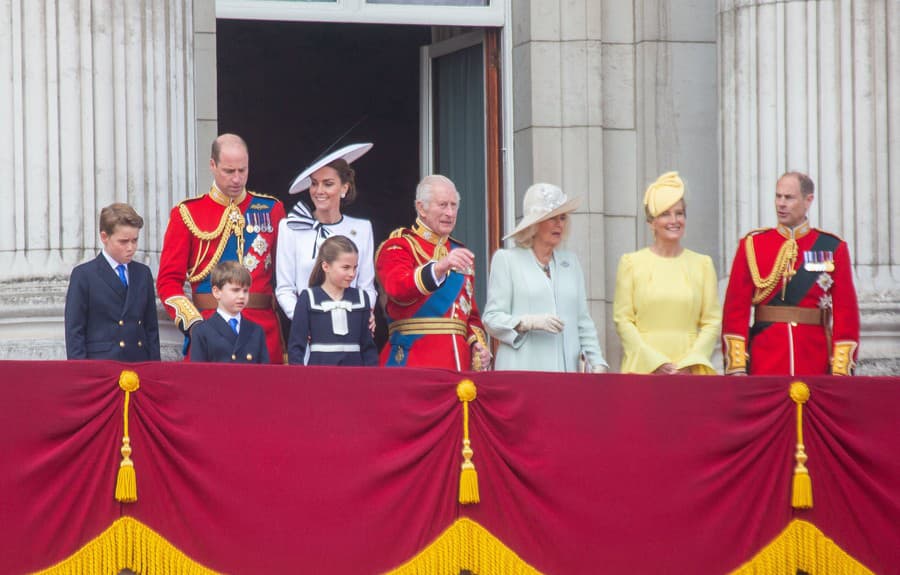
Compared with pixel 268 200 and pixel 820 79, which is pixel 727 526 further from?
pixel 820 79

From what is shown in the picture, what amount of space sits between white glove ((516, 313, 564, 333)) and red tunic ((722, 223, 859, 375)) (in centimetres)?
110

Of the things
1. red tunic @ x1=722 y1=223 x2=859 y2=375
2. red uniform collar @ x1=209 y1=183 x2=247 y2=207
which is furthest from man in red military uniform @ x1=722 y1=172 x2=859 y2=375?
red uniform collar @ x1=209 y1=183 x2=247 y2=207

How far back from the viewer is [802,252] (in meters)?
9.99

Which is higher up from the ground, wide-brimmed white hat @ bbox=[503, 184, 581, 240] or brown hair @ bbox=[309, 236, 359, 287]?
wide-brimmed white hat @ bbox=[503, 184, 581, 240]

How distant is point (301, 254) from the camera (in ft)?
31.8

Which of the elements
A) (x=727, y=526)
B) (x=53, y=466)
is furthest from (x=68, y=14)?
(x=727, y=526)

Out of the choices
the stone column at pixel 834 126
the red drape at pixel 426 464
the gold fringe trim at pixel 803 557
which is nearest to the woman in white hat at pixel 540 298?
the red drape at pixel 426 464

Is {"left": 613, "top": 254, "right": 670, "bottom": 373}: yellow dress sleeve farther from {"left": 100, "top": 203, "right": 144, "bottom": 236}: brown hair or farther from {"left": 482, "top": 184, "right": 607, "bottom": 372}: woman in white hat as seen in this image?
{"left": 100, "top": 203, "right": 144, "bottom": 236}: brown hair

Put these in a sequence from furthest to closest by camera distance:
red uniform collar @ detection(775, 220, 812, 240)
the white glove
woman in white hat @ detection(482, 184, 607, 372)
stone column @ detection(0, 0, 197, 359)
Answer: stone column @ detection(0, 0, 197, 359) → red uniform collar @ detection(775, 220, 812, 240) → woman in white hat @ detection(482, 184, 607, 372) → the white glove

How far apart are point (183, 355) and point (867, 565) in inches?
140

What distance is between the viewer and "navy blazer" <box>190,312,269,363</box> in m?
8.98

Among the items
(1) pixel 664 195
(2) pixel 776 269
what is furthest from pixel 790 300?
(1) pixel 664 195

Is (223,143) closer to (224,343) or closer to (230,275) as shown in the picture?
(230,275)

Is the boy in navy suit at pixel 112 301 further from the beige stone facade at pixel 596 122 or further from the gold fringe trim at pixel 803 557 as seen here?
the gold fringe trim at pixel 803 557
